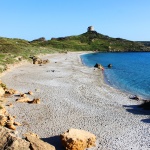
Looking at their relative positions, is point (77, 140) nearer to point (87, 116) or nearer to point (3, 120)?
point (3, 120)

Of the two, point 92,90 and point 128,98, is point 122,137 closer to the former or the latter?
point 128,98

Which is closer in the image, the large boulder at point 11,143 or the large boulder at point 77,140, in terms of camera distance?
the large boulder at point 11,143

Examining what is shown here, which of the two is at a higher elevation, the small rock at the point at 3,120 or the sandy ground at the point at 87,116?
the small rock at the point at 3,120

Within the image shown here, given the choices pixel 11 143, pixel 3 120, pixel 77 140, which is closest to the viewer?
pixel 11 143

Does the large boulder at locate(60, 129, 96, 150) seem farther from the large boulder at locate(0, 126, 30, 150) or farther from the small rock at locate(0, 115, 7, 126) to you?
the small rock at locate(0, 115, 7, 126)

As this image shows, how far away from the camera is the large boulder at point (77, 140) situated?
20.7 meters

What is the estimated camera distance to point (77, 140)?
20797 millimetres

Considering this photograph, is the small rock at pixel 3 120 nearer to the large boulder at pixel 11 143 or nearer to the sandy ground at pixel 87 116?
the sandy ground at pixel 87 116

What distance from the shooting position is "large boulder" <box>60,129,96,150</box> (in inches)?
815

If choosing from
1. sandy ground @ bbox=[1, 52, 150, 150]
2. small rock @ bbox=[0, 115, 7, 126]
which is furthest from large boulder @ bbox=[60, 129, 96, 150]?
small rock @ bbox=[0, 115, 7, 126]

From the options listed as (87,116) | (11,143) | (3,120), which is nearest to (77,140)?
(11,143)

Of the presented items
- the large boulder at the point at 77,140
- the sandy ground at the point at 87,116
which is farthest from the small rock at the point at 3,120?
the large boulder at the point at 77,140

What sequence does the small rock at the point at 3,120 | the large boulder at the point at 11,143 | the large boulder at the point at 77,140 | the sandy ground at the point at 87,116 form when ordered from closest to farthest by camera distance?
1. the large boulder at the point at 11,143
2. the large boulder at the point at 77,140
3. the sandy ground at the point at 87,116
4. the small rock at the point at 3,120

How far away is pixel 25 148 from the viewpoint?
18.3 m
